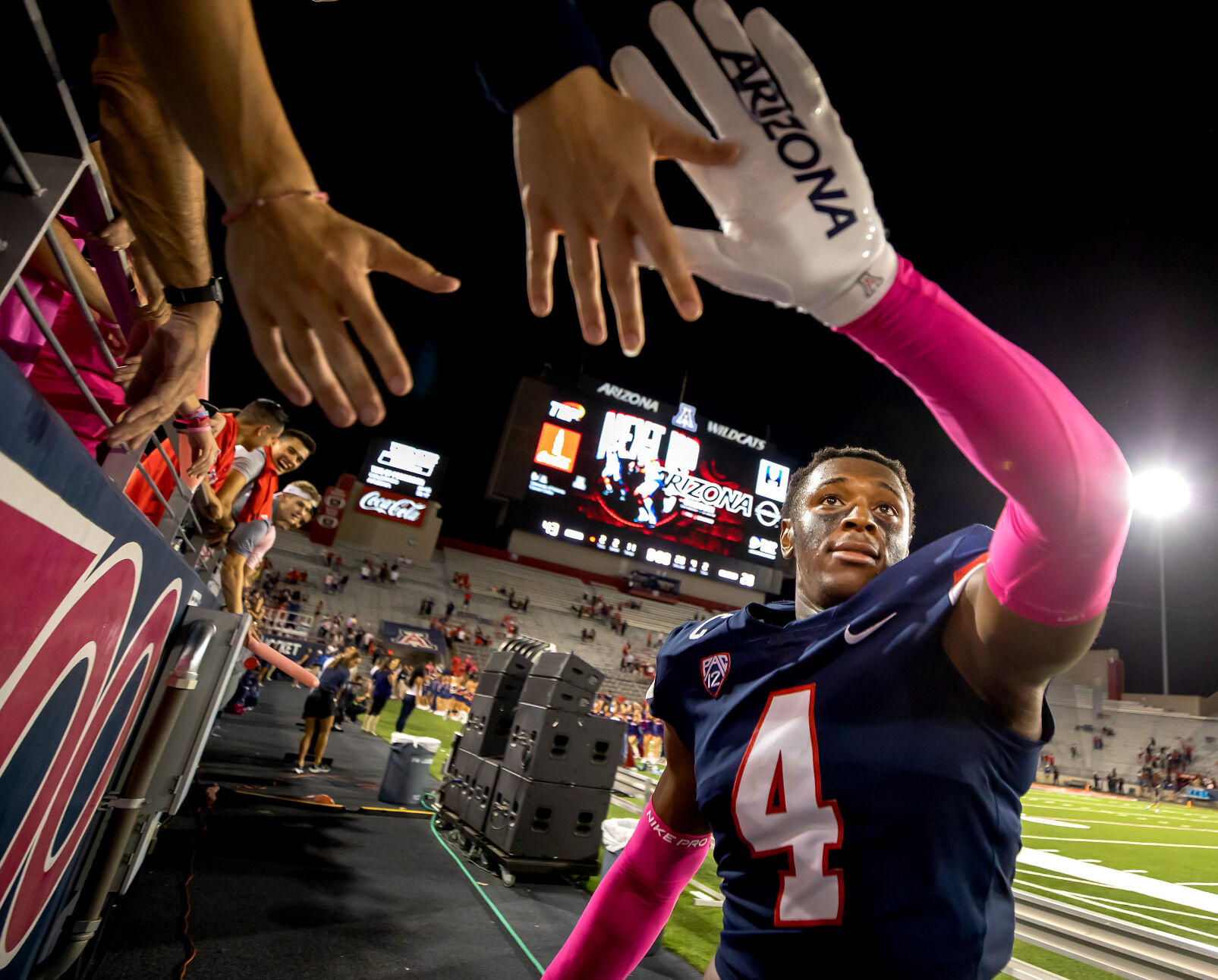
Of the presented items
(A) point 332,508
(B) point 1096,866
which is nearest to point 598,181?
(B) point 1096,866

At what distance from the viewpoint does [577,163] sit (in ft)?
2.48

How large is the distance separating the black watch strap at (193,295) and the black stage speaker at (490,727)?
5.54 meters

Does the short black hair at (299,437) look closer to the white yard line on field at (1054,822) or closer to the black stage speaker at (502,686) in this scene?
the black stage speaker at (502,686)

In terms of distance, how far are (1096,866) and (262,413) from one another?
38.8 feet

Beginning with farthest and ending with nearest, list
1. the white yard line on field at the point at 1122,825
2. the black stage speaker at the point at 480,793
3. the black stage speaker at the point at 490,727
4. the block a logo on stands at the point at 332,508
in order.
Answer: the block a logo on stands at the point at 332,508 < the white yard line on field at the point at 1122,825 < the black stage speaker at the point at 490,727 < the black stage speaker at the point at 480,793

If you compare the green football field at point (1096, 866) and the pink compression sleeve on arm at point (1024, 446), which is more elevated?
the pink compression sleeve on arm at point (1024, 446)

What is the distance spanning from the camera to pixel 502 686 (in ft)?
21.5

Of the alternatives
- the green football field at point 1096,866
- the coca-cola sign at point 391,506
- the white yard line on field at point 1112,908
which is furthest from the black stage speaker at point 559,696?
the coca-cola sign at point 391,506

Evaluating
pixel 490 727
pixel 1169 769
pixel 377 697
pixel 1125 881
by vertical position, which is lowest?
pixel 377 697

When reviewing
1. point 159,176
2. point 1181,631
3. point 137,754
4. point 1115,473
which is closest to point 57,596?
point 159,176

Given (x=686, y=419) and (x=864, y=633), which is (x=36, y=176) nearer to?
(x=864, y=633)

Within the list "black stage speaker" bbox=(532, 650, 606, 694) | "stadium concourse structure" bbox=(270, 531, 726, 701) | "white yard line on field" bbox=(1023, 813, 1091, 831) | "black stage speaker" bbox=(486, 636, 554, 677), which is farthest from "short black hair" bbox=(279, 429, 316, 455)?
"stadium concourse structure" bbox=(270, 531, 726, 701)

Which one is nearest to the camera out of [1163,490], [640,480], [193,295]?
[193,295]

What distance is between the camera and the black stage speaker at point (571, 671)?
219 inches
